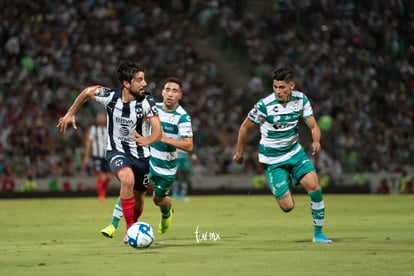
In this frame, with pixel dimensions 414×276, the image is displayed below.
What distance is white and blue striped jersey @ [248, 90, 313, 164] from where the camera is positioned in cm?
1445

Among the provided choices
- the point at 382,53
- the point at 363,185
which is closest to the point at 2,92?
the point at 363,185

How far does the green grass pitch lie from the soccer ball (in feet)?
0.45

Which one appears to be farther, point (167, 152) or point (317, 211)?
point (167, 152)

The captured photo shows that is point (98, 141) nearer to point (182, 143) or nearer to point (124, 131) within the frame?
point (182, 143)

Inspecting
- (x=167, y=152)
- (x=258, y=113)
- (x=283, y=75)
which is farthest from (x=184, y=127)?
(x=283, y=75)

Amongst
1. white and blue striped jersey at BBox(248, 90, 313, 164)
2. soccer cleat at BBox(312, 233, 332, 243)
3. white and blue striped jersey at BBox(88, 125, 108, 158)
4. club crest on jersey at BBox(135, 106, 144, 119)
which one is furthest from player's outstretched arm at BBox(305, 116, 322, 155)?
white and blue striped jersey at BBox(88, 125, 108, 158)

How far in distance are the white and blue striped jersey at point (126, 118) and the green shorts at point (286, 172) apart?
7.25 feet

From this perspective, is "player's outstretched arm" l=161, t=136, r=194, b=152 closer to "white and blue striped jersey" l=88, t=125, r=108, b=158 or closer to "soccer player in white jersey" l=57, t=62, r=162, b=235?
"soccer player in white jersey" l=57, t=62, r=162, b=235

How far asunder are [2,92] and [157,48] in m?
6.19

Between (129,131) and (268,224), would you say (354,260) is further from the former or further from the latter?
(268,224)

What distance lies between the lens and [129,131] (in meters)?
13.4

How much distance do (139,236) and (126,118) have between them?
181cm

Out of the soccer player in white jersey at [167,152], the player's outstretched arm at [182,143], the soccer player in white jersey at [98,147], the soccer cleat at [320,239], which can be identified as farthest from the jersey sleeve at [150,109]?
the soccer player in white jersey at [98,147]

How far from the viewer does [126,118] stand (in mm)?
13297
